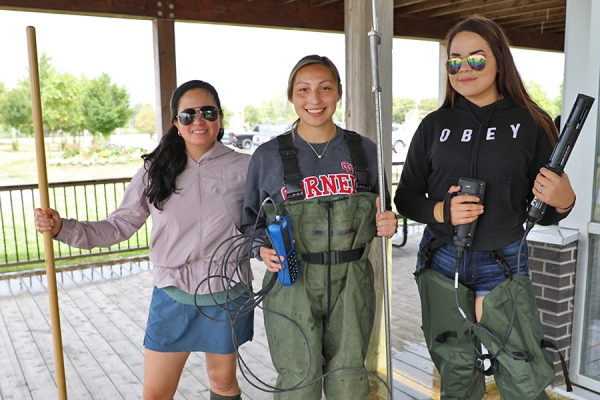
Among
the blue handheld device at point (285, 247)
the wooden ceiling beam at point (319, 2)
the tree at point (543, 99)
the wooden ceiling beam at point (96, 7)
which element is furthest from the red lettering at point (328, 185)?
the tree at point (543, 99)

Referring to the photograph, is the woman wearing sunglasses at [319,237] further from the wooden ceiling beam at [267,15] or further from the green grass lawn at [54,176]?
the green grass lawn at [54,176]

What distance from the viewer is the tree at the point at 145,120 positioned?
52.7 feet

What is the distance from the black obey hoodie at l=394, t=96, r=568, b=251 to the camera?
1701mm

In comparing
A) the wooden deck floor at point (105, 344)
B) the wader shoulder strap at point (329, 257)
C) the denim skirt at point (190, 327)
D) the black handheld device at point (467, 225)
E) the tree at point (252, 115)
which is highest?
the tree at point (252, 115)

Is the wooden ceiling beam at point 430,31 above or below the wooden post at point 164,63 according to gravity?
above

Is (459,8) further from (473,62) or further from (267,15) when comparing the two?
(473,62)

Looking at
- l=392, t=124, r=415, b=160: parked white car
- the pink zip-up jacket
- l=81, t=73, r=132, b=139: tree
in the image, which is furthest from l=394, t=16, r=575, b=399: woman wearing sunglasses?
l=392, t=124, r=415, b=160: parked white car

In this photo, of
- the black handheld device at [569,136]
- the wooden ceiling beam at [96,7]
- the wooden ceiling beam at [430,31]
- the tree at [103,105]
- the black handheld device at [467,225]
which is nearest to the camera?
→ the black handheld device at [569,136]

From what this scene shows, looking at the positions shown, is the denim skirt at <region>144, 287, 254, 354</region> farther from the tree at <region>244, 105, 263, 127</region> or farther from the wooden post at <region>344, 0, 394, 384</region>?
the tree at <region>244, 105, 263, 127</region>

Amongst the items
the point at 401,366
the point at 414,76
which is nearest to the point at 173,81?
the point at 401,366

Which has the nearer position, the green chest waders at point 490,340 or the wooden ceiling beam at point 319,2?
the green chest waders at point 490,340

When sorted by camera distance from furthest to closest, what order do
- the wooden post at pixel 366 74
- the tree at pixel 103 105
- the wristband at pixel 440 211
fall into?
the tree at pixel 103 105 < the wooden post at pixel 366 74 < the wristband at pixel 440 211

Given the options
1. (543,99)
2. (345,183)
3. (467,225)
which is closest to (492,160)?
(467,225)

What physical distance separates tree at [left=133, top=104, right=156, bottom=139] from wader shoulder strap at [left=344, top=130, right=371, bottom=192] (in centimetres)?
1517
